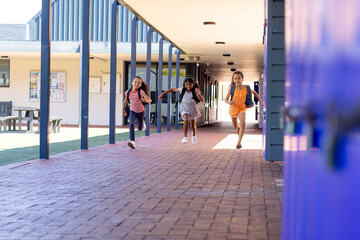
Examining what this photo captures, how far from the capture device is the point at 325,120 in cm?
107

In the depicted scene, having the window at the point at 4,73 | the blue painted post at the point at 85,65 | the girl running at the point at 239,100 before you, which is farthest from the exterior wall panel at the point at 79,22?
the girl running at the point at 239,100

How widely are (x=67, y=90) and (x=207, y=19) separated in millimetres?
12539

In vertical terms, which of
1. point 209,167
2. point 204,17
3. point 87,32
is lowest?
point 209,167

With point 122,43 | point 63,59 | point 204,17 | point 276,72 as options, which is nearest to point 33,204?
point 276,72

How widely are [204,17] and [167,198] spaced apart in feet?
28.1

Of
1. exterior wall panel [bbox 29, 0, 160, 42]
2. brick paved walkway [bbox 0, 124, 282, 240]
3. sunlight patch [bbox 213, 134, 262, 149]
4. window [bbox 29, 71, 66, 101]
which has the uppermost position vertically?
exterior wall panel [bbox 29, 0, 160, 42]

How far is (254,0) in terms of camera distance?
35.0 ft

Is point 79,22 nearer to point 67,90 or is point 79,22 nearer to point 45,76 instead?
point 67,90

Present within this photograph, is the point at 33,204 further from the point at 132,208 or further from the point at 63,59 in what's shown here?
the point at 63,59

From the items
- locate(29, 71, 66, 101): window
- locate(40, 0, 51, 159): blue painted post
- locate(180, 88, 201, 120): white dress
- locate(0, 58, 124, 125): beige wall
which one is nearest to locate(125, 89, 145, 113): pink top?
locate(180, 88, 201, 120): white dress

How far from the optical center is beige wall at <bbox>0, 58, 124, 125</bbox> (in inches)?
942

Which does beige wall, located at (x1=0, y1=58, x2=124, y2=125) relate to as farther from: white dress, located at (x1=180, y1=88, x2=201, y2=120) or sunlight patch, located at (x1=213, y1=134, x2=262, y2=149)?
white dress, located at (x1=180, y1=88, x2=201, y2=120)

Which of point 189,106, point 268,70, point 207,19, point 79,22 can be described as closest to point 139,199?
point 268,70

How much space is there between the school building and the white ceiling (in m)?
0.03
